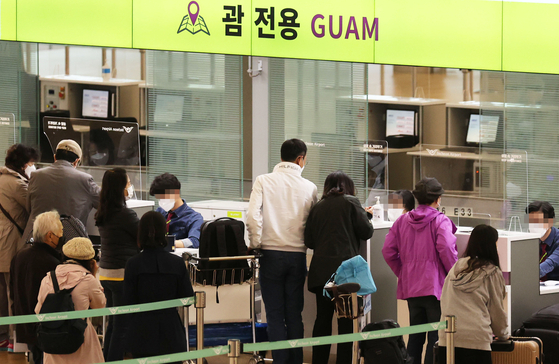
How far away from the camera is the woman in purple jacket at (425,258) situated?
479 centimetres

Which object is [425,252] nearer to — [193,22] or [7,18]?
[193,22]

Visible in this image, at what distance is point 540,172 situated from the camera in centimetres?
686

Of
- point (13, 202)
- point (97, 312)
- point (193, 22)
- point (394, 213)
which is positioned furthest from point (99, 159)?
point (97, 312)

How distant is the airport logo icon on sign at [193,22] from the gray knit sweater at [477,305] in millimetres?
2487

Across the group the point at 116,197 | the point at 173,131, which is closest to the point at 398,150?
the point at 173,131

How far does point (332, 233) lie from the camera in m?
4.77

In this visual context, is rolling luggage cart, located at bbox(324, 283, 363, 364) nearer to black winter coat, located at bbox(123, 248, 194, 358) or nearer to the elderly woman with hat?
black winter coat, located at bbox(123, 248, 194, 358)

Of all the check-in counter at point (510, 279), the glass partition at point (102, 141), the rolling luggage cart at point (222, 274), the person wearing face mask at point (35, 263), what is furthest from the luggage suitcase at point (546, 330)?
the glass partition at point (102, 141)

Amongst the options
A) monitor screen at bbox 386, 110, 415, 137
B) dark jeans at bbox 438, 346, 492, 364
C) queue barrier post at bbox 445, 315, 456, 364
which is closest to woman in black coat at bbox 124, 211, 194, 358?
queue barrier post at bbox 445, 315, 456, 364

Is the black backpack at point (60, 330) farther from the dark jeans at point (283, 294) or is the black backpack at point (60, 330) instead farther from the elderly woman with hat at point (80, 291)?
the dark jeans at point (283, 294)

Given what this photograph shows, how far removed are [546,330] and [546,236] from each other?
1259mm

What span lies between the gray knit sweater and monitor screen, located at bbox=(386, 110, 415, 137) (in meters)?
5.27

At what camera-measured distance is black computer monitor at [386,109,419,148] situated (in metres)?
9.16

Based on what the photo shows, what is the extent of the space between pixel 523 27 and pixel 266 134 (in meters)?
2.46
